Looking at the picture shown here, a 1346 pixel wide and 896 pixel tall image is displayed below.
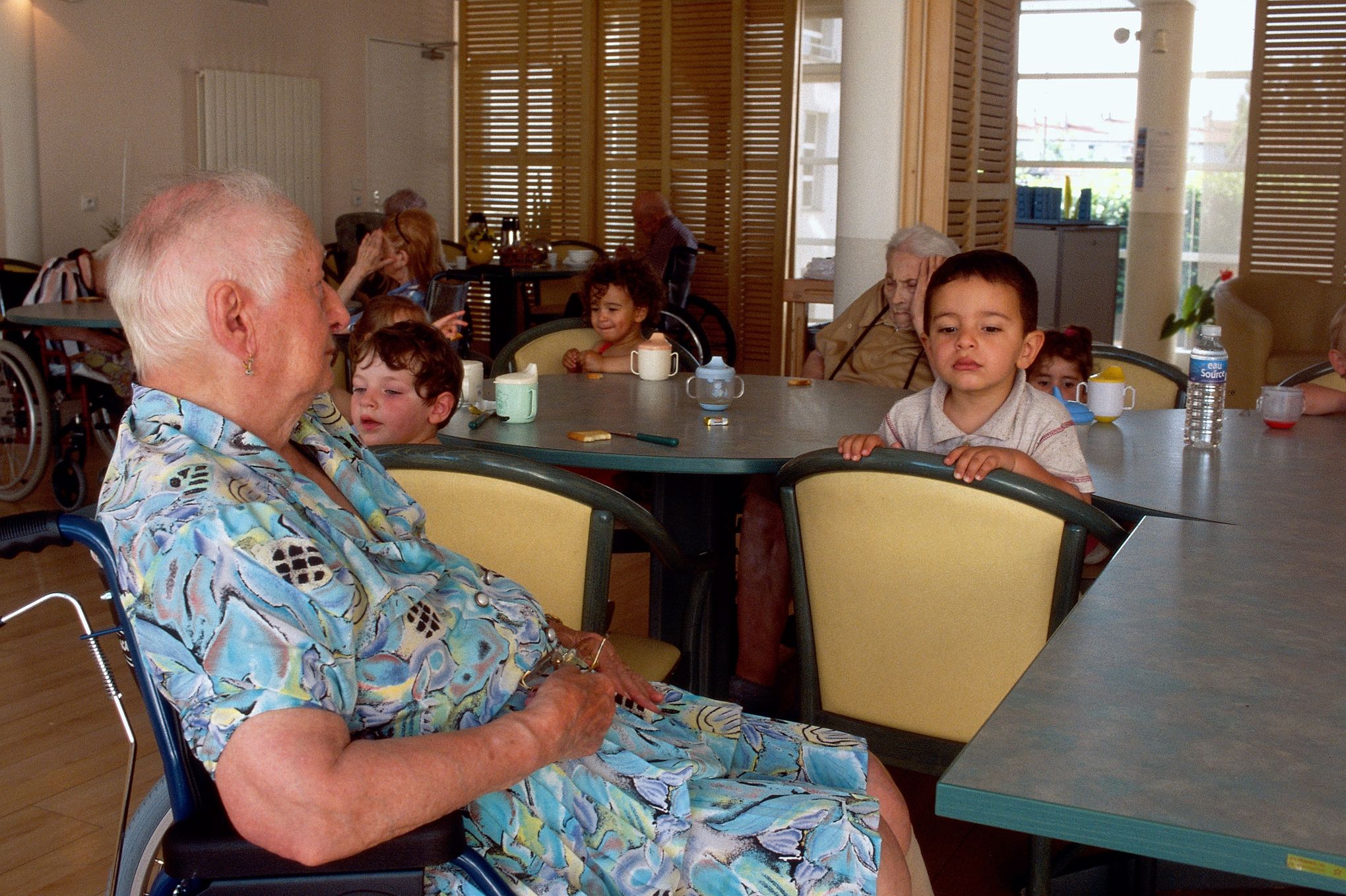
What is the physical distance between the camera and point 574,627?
1.80 m

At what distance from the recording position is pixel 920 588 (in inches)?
70.2

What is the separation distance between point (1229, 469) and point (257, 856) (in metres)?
1.70

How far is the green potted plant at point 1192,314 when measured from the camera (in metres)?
8.78

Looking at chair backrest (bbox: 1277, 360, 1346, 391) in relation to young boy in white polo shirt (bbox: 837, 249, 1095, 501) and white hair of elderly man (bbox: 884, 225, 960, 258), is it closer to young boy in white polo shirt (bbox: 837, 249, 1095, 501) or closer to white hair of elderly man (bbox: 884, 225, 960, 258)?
white hair of elderly man (bbox: 884, 225, 960, 258)

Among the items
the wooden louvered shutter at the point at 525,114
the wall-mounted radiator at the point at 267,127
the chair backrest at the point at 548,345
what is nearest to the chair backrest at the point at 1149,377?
the chair backrest at the point at 548,345

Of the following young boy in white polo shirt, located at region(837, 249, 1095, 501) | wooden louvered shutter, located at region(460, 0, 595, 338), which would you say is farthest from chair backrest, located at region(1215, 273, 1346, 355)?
young boy in white polo shirt, located at region(837, 249, 1095, 501)

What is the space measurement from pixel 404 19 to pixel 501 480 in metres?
8.42

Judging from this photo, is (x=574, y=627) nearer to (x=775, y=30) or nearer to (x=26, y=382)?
(x=26, y=382)

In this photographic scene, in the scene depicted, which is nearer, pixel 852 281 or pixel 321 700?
pixel 321 700

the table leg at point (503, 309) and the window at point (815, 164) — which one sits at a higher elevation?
the window at point (815, 164)

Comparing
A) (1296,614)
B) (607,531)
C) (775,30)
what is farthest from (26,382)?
(775,30)

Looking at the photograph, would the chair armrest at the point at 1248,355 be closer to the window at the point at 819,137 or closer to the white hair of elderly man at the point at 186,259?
the window at the point at 819,137

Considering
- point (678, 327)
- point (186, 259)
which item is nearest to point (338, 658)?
point (186, 259)

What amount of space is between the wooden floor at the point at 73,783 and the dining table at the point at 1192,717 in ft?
2.92
